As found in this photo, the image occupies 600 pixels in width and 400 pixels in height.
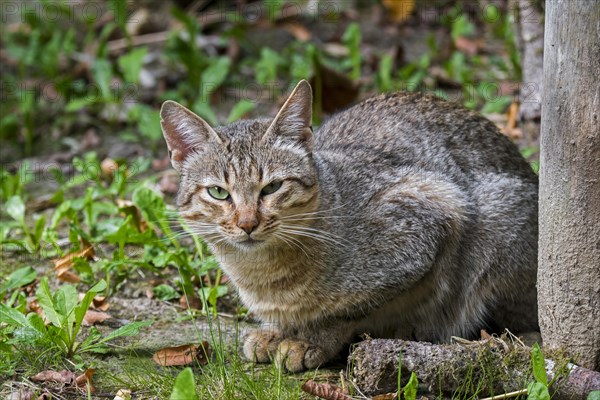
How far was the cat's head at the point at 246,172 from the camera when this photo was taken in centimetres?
426

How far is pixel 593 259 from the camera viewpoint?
3896 mm

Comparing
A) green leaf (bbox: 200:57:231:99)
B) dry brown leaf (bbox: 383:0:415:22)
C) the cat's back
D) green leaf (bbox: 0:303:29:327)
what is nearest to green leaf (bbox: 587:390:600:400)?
the cat's back

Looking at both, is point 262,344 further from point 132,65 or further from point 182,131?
point 132,65

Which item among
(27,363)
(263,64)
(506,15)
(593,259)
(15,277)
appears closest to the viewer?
(593,259)

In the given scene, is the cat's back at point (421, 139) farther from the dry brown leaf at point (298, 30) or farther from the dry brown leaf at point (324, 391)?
the dry brown leaf at point (298, 30)

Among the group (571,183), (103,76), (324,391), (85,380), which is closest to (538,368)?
(571,183)

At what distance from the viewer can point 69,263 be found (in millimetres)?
5309

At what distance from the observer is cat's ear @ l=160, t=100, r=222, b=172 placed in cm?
445

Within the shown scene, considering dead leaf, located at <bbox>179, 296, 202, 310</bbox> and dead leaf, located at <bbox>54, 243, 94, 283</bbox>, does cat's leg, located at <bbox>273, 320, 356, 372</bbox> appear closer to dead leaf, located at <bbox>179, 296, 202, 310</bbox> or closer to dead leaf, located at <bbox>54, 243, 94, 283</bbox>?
dead leaf, located at <bbox>179, 296, 202, 310</bbox>

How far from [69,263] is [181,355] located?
1.22 metres

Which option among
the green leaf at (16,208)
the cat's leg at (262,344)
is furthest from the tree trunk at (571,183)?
the green leaf at (16,208)

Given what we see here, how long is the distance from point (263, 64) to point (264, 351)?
4.10 meters

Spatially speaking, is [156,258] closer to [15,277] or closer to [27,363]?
[15,277]

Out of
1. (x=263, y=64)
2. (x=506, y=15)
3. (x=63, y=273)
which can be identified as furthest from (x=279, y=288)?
(x=506, y=15)
